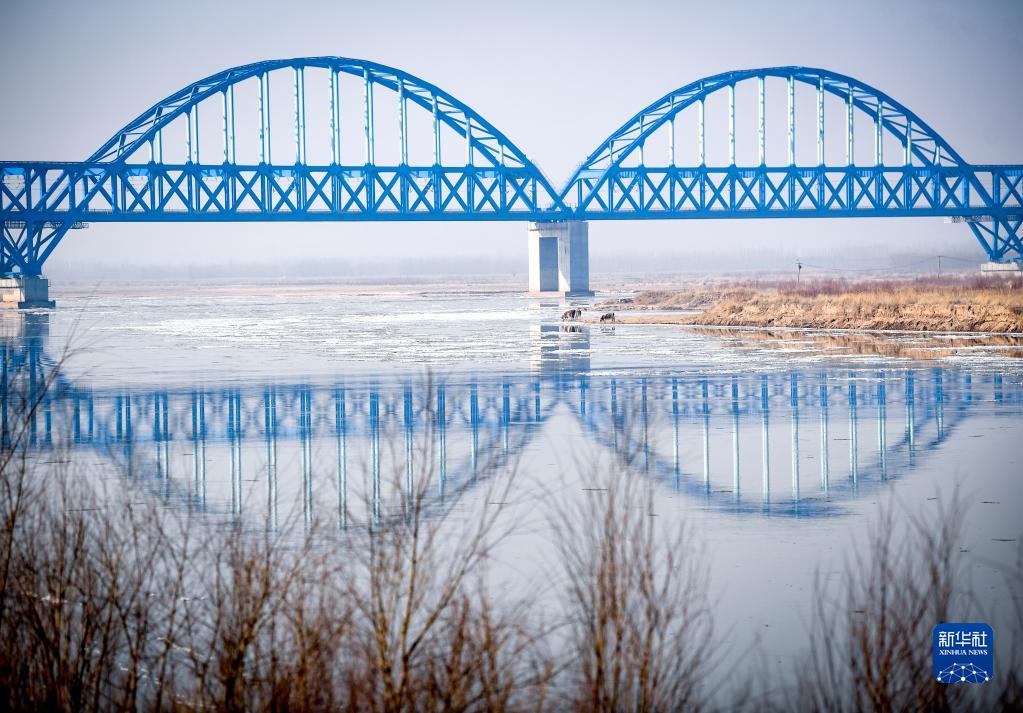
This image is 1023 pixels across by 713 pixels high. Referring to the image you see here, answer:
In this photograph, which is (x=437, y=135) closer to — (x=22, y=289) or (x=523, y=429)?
(x=22, y=289)

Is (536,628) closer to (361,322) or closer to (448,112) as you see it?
(361,322)

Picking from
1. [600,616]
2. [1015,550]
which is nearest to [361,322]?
[1015,550]

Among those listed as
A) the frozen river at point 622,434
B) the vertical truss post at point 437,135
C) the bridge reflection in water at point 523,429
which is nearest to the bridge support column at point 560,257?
the vertical truss post at point 437,135

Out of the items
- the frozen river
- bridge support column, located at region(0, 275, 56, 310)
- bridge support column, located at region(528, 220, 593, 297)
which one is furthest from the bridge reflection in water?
bridge support column, located at region(528, 220, 593, 297)

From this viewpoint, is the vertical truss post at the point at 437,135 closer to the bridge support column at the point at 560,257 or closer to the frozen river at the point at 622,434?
the bridge support column at the point at 560,257

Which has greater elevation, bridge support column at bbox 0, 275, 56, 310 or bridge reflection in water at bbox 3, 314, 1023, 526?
bridge support column at bbox 0, 275, 56, 310

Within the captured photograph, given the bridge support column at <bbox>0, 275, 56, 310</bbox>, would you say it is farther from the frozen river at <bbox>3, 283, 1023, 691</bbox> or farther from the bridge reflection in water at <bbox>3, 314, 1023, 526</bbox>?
the bridge reflection in water at <bbox>3, 314, 1023, 526</bbox>
